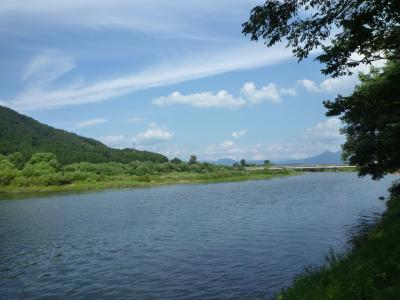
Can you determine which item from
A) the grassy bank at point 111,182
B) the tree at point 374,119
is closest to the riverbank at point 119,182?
the grassy bank at point 111,182

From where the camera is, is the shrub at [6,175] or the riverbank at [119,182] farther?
the shrub at [6,175]

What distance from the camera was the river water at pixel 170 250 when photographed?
29.3 m

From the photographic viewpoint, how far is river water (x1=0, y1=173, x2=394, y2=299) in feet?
96.2

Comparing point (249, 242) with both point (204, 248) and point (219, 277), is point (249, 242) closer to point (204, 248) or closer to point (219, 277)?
point (204, 248)

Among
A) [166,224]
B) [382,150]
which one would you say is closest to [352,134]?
[382,150]

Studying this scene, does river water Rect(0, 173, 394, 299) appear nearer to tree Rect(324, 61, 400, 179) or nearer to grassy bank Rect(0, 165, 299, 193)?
tree Rect(324, 61, 400, 179)

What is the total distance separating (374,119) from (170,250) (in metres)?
21.1

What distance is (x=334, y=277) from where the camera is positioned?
1995 cm

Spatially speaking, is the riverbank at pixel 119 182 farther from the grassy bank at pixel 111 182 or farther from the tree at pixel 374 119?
the tree at pixel 374 119

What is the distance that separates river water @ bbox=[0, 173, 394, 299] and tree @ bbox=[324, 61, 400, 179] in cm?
753

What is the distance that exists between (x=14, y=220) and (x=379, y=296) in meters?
63.6

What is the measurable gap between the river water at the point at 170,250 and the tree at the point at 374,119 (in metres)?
7.53

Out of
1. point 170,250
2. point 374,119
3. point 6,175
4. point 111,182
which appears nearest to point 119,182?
point 111,182

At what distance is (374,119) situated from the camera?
38.2m
